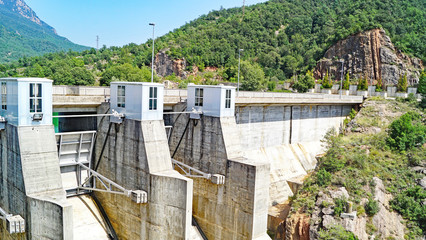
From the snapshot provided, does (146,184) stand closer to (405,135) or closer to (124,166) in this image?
(124,166)

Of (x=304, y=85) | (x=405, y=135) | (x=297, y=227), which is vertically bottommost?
(x=297, y=227)

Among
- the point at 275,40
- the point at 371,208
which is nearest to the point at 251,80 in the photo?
the point at 371,208

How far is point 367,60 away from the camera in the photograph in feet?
217

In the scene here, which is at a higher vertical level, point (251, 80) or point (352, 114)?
point (251, 80)

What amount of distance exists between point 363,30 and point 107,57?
8660 centimetres

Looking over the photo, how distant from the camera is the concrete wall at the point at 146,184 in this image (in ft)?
54.2

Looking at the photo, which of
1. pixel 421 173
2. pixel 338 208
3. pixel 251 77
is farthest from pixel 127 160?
pixel 251 77

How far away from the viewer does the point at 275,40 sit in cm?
10350

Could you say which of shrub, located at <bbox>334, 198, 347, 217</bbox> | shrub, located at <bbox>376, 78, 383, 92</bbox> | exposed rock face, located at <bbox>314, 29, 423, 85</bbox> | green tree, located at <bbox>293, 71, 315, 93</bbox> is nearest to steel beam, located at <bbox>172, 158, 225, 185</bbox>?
shrub, located at <bbox>334, 198, 347, 217</bbox>

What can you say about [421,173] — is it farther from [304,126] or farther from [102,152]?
[102,152]

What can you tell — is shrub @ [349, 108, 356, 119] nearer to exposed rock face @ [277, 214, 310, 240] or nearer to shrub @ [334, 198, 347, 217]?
shrub @ [334, 198, 347, 217]

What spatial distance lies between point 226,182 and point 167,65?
241ft

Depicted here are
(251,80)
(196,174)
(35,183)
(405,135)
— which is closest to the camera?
(35,183)

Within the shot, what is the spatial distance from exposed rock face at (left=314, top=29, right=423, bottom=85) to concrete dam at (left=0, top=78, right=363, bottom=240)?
165 feet
